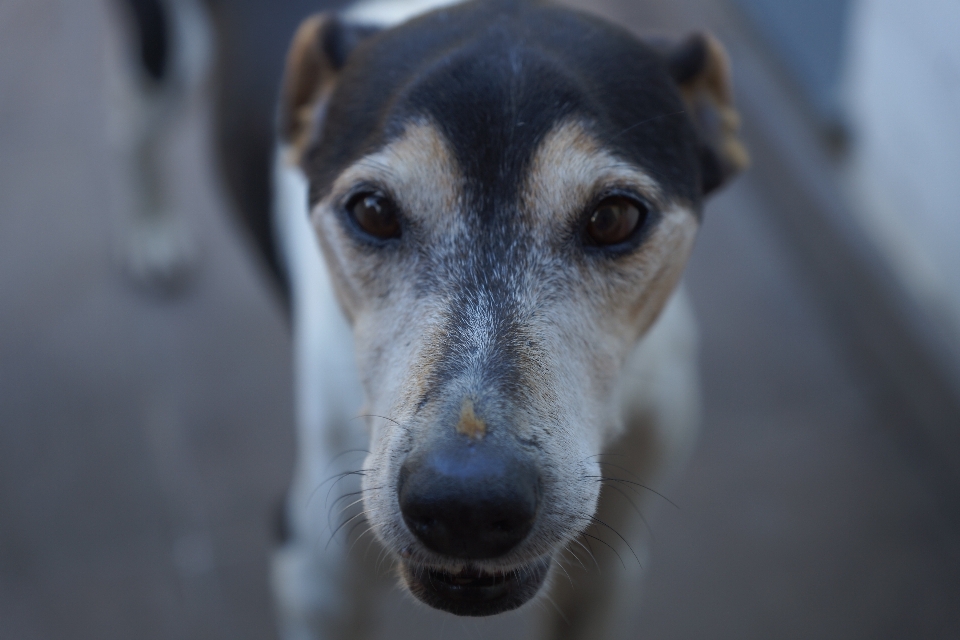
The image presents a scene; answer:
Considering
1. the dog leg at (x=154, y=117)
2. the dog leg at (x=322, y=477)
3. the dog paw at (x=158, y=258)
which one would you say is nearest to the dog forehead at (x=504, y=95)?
the dog leg at (x=322, y=477)

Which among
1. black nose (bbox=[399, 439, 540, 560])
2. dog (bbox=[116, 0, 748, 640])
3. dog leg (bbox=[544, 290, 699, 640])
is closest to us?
black nose (bbox=[399, 439, 540, 560])

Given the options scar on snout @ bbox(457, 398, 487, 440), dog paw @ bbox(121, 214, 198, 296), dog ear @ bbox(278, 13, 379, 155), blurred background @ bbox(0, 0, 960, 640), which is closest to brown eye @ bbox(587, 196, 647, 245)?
scar on snout @ bbox(457, 398, 487, 440)

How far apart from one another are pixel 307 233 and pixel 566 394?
1.19 meters

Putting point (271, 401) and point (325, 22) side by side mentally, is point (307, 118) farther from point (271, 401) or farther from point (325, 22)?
point (271, 401)

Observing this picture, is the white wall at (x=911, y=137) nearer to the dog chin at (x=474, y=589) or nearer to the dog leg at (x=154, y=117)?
the dog chin at (x=474, y=589)

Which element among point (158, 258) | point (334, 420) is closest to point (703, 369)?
point (334, 420)

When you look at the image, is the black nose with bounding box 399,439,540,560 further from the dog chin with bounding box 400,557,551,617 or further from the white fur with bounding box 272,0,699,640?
the white fur with bounding box 272,0,699,640

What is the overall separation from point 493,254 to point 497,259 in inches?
0.5

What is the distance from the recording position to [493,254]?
1760mm

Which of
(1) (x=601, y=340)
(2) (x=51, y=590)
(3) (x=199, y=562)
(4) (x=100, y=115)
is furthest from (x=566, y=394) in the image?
(4) (x=100, y=115)

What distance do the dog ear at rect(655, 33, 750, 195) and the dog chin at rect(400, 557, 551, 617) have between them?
1036 mm

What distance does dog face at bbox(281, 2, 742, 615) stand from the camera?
61.1 inches

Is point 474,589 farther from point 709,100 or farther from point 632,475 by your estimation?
point 709,100

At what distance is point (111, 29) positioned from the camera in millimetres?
5375
